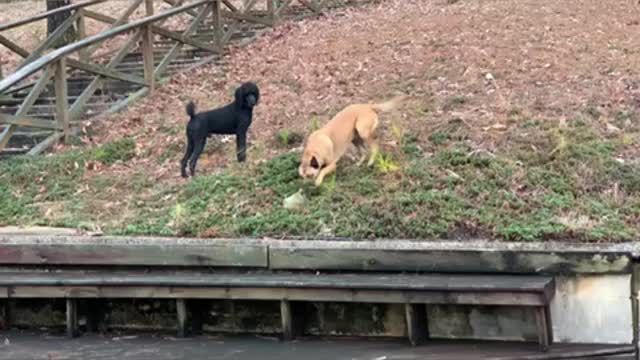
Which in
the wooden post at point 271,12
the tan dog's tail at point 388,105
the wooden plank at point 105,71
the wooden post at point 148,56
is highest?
the wooden post at point 271,12

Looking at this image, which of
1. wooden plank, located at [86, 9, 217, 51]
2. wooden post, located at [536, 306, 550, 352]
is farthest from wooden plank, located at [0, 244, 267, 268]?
wooden plank, located at [86, 9, 217, 51]

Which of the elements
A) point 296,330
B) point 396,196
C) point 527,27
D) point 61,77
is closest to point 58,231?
point 296,330

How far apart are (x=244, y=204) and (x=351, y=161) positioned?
1.17m

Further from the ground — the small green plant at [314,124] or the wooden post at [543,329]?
the small green plant at [314,124]

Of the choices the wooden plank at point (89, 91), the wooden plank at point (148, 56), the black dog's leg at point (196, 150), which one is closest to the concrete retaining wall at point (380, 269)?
the black dog's leg at point (196, 150)

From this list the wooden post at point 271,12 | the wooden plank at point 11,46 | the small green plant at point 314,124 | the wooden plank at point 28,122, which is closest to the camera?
the small green plant at point 314,124

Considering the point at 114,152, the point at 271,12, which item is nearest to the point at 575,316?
the point at 114,152

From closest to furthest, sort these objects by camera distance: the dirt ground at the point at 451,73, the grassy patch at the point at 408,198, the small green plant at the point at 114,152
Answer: the grassy patch at the point at 408,198 → the dirt ground at the point at 451,73 → the small green plant at the point at 114,152

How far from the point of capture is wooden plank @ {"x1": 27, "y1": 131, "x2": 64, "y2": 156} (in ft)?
35.8

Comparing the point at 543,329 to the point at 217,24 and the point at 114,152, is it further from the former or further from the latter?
the point at 217,24

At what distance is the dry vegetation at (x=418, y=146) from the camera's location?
23.8ft

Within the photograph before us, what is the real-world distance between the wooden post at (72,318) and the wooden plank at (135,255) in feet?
1.17

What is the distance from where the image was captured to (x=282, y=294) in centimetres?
668

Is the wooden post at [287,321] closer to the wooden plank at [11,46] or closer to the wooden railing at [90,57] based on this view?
the wooden railing at [90,57]
